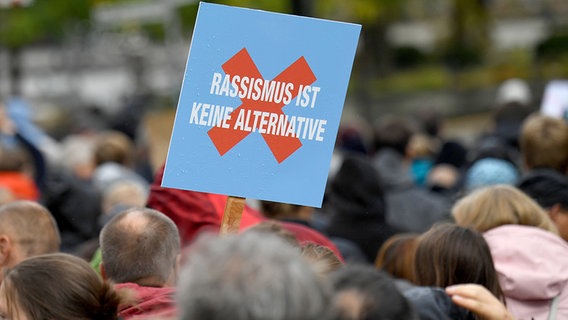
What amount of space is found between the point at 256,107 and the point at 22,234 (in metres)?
1.44

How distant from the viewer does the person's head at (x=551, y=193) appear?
5.95m

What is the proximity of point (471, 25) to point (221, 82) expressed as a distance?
79.9 ft

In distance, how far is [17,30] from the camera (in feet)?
96.5

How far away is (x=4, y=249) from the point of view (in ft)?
15.9

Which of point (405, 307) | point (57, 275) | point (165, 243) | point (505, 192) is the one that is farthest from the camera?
point (505, 192)

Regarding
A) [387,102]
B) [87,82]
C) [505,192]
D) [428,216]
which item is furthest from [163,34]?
[505,192]

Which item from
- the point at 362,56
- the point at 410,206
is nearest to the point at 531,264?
the point at 410,206

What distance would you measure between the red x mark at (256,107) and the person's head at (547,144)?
343 cm

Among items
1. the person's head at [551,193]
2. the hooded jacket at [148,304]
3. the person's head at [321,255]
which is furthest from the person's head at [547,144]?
the hooded jacket at [148,304]

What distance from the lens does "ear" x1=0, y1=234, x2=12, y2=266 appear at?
191 inches

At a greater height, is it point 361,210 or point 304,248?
point 304,248

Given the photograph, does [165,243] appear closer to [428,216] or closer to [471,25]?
[428,216]

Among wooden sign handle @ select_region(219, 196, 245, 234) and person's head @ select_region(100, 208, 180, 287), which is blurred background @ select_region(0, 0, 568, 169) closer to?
person's head @ select_region(100, 208, 180, 287)

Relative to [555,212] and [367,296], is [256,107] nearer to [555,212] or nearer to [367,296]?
[367,296]
